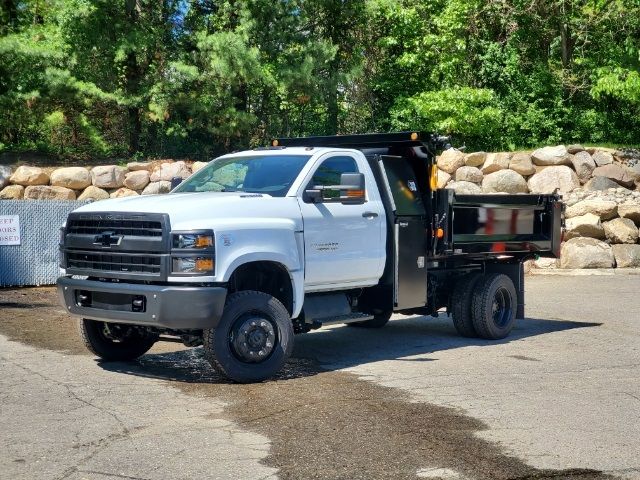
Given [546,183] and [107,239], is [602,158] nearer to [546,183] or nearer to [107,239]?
[546,183]

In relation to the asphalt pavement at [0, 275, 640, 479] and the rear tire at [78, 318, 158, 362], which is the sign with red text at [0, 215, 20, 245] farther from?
the rear tire at [78, 318, 158, 362]

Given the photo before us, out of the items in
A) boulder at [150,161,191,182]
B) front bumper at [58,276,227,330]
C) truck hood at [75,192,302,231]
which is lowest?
front bumper at [58,276,227,330]

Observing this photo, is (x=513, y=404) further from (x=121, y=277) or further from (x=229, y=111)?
(x=229, y=111)

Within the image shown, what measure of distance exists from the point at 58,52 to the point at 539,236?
42.1ft

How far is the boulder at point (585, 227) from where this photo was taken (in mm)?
21953

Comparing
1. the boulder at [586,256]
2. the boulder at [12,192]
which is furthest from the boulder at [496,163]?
the boulder at [12,192]

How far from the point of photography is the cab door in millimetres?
10055

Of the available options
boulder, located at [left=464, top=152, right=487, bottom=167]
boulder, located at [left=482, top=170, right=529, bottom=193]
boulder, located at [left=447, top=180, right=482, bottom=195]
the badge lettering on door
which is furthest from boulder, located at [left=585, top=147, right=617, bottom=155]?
the badge lettering on door

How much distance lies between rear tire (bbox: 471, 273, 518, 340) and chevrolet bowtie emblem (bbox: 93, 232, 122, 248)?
491 centimetres

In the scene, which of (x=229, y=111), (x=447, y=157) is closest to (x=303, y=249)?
(x=229, y=111)

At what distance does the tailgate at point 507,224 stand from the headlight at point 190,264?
3.76 meters

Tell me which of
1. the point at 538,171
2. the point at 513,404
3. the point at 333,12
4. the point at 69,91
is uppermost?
the point at 333,12

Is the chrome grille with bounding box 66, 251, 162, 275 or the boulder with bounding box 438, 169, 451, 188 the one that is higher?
the boulder with bounding box 438, 169, 451, 188

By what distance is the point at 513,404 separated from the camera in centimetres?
857
